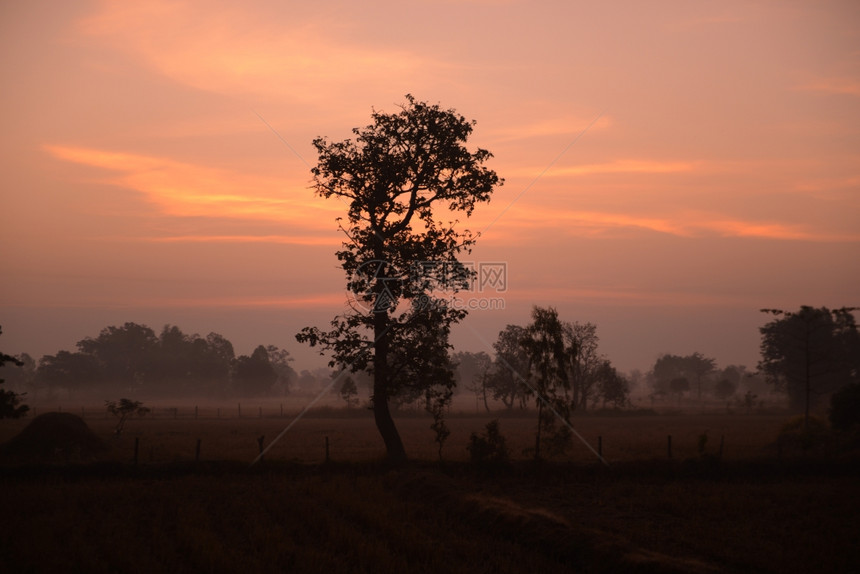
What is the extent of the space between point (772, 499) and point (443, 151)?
21907 mm

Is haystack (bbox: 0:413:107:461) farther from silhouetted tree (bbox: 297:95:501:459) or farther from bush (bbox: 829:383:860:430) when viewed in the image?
bush (bbox: 829:383:860:430)

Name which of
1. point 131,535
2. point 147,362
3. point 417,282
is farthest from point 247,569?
point 147,362

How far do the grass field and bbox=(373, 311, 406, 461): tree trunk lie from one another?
3.66 feet

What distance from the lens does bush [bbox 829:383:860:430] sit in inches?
1751

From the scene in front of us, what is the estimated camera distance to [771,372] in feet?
352

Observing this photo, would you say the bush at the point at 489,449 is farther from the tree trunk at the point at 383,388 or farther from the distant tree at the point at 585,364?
the distant tree at the point at 585,364

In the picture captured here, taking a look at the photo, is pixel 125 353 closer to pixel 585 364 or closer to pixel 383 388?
pixel 585 364

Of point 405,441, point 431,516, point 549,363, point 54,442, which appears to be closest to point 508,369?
point 405,441

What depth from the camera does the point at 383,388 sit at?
3147 centimetres

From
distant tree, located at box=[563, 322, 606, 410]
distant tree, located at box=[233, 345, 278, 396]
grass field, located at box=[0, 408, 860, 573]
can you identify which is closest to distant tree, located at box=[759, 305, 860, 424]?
distant tree, located at box=[563, 322, 606, 410]

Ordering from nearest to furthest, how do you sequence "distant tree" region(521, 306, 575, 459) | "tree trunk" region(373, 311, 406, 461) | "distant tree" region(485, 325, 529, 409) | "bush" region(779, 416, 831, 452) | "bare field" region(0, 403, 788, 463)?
1. "tree trunk" region(373, 311, 406, 461)
2. "distant tree" region(521, 306, 575, 459)
3. "bare field" region(0, 403, 788, 463)
4. "bush" region(779, 416, 831, 452)
5. "distant tree" region(485, 325, 529, 409)

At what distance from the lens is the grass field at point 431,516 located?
52.5 feet

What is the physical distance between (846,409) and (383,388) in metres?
35.6

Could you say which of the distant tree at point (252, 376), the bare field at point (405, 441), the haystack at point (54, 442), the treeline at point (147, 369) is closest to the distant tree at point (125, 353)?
the treeline at point (147, 369)
